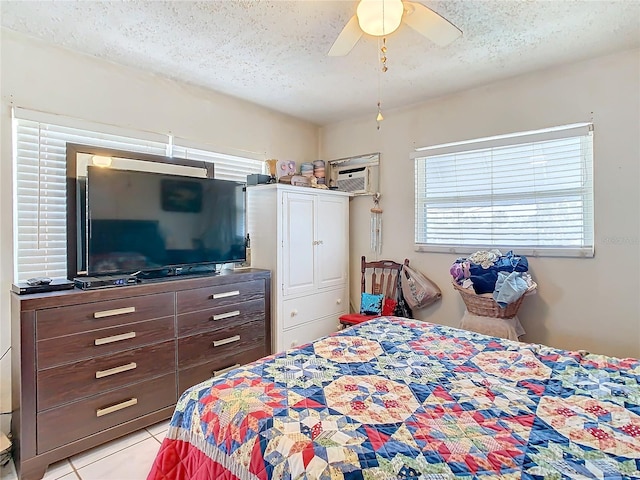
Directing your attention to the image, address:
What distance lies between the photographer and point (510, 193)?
9.77 feet

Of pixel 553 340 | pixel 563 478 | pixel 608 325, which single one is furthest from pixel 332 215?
pixel 563 478

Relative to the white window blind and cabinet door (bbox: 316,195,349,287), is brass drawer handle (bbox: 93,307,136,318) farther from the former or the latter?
cabinet door (bbox: 316,195,349,287)

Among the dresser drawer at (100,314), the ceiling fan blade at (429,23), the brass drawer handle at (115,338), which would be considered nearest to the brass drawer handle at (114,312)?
the dresser drawer at (100,314)

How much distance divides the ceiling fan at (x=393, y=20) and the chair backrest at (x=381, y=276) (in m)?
2.16

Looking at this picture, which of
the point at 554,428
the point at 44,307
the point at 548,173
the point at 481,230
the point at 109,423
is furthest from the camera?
the point at 481,230

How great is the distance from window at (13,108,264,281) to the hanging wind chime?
2.46 meters

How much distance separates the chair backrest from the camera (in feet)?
11.7

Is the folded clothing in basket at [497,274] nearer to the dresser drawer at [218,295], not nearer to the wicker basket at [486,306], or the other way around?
the wicker basket at [486,306]

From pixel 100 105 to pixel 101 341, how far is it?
1620 mm

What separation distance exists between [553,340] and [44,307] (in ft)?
11.1

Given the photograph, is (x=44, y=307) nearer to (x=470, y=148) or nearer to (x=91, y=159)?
(x=91, y=159)

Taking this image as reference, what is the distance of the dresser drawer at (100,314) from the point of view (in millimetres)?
1906

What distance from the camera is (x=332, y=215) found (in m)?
3.68

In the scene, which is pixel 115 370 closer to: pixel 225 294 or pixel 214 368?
pixel 214 368
